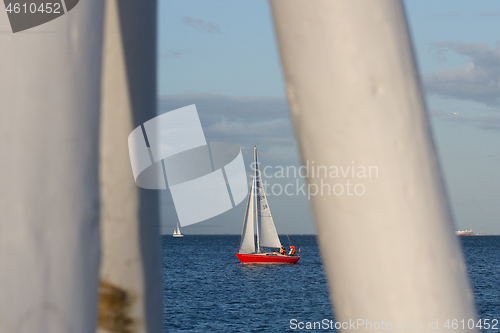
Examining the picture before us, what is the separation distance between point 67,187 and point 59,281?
1.01 feet

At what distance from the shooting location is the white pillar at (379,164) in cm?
147

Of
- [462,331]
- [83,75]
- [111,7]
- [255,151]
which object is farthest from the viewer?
[255,151]

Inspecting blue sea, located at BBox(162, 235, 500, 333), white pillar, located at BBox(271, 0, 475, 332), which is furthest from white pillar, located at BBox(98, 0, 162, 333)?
blue sea, located at BBox(162, 235, 500, 333)

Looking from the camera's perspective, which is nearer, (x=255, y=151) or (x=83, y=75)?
(x=83, y=75)

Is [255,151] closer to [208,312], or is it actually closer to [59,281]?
[208,312]

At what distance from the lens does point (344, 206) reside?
1.53 m

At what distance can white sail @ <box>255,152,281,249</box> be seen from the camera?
72625 mm

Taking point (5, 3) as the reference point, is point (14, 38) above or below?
below

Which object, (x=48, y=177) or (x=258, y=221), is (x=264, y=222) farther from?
(x=48, y=177)

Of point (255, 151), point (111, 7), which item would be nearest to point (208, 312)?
point (255, 151)

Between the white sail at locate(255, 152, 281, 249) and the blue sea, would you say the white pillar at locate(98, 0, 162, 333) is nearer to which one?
the blue sea

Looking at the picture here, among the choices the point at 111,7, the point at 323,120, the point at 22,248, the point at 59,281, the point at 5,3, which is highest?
the point at 111,7

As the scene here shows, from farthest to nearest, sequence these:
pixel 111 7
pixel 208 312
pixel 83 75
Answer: pixel 208 312 < pixel 111 7 < pixel 83 75

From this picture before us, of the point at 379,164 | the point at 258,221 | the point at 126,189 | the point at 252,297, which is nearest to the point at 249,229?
the point at 258,221
